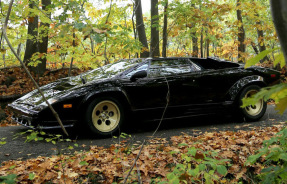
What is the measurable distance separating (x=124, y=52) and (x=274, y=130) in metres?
5.21

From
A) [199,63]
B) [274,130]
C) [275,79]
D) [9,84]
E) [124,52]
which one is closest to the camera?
[274,130]

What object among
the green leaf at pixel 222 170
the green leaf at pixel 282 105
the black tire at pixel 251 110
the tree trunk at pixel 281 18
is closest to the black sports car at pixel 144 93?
the black tire at pixel 251 110

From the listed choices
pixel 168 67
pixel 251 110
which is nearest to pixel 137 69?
pixel 168 67

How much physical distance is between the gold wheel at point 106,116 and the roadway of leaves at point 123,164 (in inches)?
20.9

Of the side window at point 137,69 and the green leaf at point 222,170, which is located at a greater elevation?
the side window at point 137,69

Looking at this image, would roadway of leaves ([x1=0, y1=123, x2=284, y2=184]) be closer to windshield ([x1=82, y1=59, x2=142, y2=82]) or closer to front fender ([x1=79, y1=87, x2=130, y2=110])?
front fender ([x1=79, y1=87, x2=130, y2=110])

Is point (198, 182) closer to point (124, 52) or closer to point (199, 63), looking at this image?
point (199, 63)

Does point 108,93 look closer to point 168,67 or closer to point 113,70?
point 113,70

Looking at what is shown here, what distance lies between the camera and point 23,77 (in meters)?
9.48

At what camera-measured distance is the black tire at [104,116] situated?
432 centimetres

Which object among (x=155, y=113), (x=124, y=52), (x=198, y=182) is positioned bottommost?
(x=198, y=182)

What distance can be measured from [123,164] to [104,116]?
1.65m

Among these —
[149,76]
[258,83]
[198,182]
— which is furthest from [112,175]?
[258,83]

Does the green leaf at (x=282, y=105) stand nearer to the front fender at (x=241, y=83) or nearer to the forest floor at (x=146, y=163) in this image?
the forest floor at (x=146, y=163)
